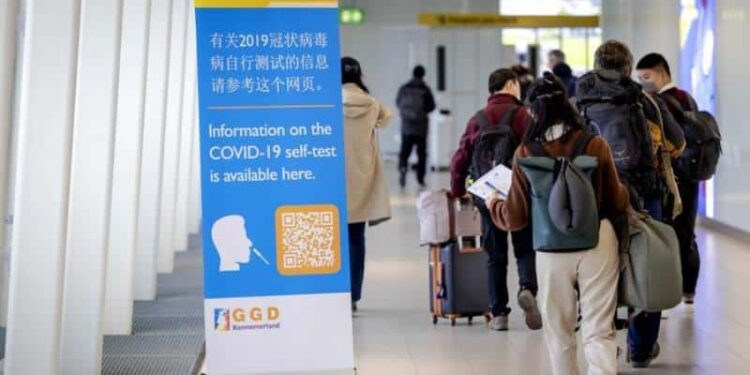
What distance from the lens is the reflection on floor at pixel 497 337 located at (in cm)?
729

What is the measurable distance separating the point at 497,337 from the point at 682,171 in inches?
58.5

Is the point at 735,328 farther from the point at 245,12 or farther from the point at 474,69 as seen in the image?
the point at 474,69

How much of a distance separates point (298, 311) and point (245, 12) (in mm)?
1356

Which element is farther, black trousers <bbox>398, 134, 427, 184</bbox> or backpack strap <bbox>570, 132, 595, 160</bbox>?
black trousers <bbox>398, 134, 427, 184</bbox>

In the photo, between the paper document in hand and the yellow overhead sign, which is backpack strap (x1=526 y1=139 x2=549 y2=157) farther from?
the yellow overhead sign

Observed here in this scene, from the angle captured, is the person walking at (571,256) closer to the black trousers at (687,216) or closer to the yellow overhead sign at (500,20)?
the black trousers at (687,216)

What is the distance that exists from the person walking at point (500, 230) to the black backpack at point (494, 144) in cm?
2

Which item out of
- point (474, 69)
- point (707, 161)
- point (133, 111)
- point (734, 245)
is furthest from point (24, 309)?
point (474, 69)

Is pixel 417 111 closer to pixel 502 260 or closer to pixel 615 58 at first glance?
pixel 502 260

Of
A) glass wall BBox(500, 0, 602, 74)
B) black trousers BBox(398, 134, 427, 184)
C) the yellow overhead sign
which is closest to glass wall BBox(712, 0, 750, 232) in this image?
black trousers BBox(398, 134, 427, 184)

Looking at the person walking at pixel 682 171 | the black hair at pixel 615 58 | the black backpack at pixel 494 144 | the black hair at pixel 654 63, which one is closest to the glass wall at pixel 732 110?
the person walking at pixel 682 171

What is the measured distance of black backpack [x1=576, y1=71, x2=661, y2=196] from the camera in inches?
262

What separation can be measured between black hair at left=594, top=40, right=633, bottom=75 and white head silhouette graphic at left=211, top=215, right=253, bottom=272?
1893 millimetres

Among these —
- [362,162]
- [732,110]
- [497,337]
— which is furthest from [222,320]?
[732,110]
